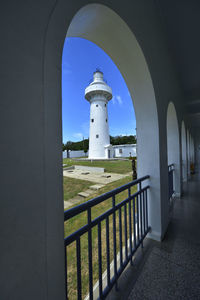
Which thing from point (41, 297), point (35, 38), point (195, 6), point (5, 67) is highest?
point (195, 6)

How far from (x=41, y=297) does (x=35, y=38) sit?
3.37 feet

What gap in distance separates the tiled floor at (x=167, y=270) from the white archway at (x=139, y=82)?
26 centimetres

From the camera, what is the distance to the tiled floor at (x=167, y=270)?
1175 mm

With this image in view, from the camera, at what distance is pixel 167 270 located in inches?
55.2

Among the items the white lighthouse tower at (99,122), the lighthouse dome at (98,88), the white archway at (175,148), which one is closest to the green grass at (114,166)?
the white lighthouse tower at (99,122)

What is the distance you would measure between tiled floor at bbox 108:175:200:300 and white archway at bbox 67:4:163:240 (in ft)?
0.84

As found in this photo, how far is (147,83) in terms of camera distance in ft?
5.94

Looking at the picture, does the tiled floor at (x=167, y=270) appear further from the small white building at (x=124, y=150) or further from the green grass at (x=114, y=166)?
the small white building at (x=124, y=150)

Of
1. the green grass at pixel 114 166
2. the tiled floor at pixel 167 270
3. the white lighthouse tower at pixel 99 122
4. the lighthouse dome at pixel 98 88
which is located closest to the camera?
the tiled floor at pixel 167 270

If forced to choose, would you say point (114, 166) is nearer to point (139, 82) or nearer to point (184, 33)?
point (184, 33)

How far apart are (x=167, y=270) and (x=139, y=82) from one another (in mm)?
2209

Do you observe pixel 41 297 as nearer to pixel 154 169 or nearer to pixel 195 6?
pixel 154 169

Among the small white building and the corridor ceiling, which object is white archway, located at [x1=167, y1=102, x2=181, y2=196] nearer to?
the corridor ceiling

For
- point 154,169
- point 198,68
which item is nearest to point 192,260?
point 154,169
